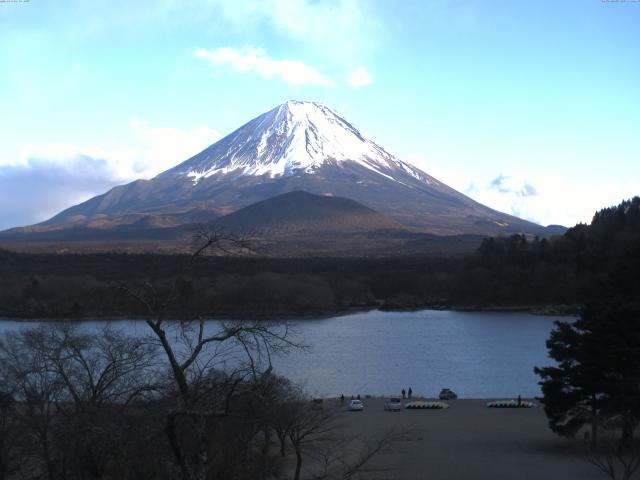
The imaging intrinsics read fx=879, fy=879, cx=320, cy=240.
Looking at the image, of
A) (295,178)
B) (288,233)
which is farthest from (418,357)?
(295,178)

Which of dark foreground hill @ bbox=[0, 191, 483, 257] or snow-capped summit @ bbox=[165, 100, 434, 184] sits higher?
snow-capped summit @ bbox=[165, 100, 434, 184]

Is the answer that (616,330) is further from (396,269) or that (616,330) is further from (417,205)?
(417,205)

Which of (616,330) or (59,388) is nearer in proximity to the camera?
(59,388)

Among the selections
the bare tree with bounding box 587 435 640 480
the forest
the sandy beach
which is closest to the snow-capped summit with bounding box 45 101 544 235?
the forest

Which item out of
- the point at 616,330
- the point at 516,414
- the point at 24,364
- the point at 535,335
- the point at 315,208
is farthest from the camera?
the point at 315,208

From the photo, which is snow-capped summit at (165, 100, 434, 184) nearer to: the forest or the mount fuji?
the mount fuji

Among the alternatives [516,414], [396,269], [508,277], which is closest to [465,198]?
[396,269]

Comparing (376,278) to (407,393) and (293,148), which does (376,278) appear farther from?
(293,148)

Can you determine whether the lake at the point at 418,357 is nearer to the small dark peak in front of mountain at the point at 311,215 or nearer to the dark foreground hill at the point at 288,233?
the dark foreground hill at the point at 288,233
